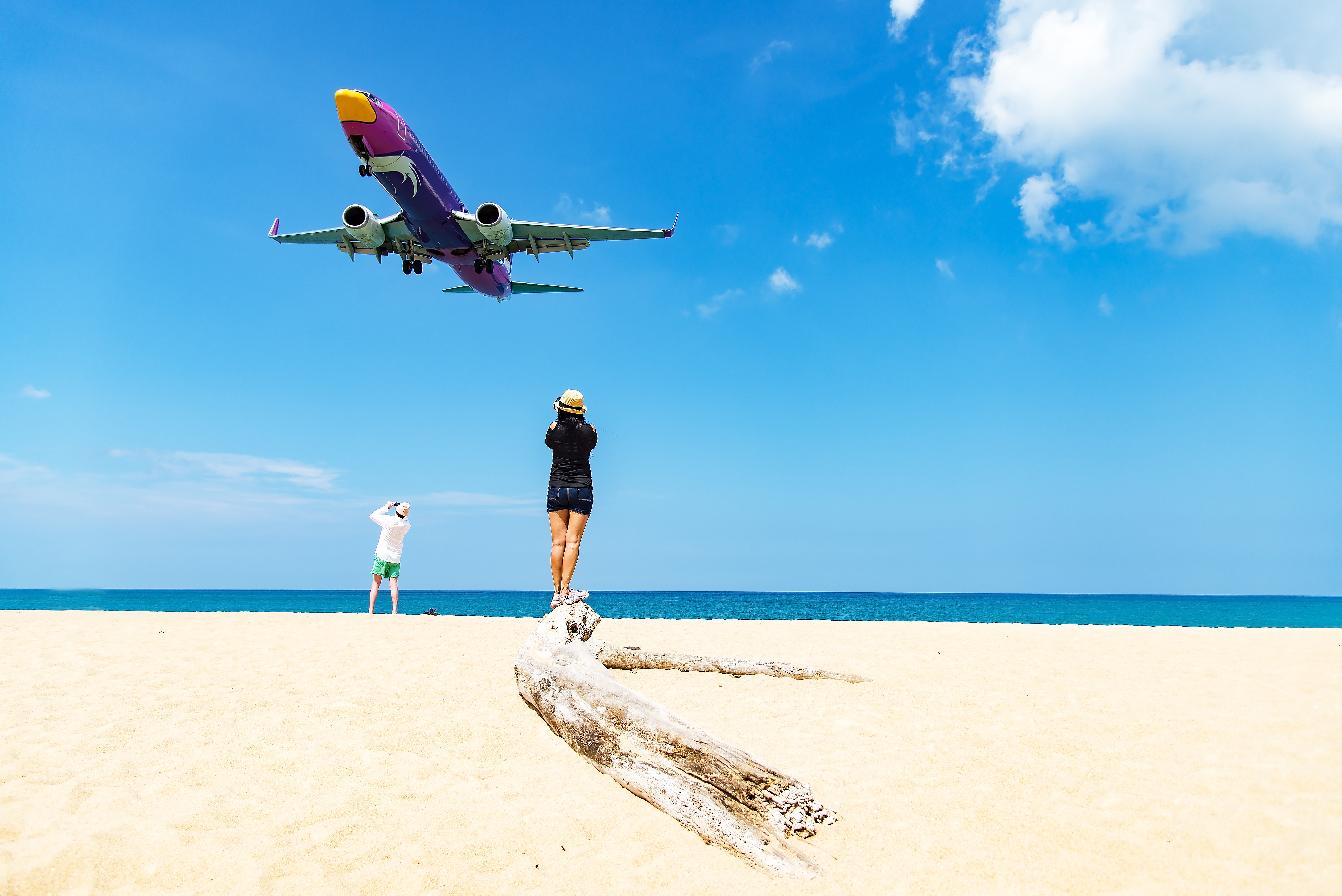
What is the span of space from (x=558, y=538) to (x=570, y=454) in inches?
33.1

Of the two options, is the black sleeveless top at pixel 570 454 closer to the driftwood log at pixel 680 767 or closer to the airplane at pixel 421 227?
the driftwood log at pixel 680 767

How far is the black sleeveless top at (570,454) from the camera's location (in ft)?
20.8

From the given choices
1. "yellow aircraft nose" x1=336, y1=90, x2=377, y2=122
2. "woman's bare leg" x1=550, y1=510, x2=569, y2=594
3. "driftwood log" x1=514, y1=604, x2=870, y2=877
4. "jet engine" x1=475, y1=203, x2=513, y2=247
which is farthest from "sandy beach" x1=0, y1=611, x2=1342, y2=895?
"jet engine" x1=475, y1=203, x2=513, y2=247

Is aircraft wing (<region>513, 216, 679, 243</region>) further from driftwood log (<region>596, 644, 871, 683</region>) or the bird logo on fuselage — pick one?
driftwood log (<region>596, 644, 871, 683</region>)

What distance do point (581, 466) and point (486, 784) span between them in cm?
321

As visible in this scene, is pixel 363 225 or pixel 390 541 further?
pixel 363 225

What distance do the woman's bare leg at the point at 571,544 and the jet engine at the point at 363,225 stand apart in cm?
1544

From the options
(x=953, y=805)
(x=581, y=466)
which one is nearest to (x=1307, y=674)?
(x=953, y=805)

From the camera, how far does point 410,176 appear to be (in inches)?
620

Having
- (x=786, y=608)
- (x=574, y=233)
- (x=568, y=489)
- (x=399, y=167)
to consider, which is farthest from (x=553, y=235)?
(x=786, y=608)

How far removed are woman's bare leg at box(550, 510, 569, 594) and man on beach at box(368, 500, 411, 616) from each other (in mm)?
5500

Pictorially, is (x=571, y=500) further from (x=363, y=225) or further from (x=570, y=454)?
(x=363, y=225)

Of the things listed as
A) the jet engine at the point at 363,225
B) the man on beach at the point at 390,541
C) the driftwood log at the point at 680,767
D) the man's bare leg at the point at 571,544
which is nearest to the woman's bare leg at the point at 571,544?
the man's bare leg at the point at 571,544

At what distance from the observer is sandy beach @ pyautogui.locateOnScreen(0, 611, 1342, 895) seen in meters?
2.85
